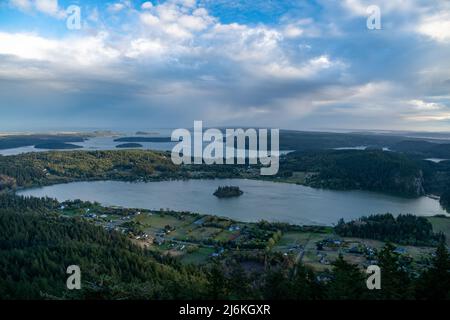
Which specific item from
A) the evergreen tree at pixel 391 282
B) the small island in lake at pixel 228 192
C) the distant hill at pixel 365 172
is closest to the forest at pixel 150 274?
the evergreen tree at pixel 391 282

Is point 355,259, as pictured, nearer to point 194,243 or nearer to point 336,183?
point 194,243

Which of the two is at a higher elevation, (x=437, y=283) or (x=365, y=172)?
(x=437, y=283)

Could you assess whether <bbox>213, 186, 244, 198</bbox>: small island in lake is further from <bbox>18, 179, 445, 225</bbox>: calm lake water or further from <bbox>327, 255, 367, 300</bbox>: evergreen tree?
<bbox>327, 255, 367, 300</bbox>: evergreen tree

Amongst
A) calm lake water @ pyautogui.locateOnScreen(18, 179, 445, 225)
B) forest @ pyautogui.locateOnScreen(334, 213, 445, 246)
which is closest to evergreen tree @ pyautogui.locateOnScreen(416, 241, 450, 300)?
forest @ pyautogui.locateOnScreen(334, 213, 445, 246)

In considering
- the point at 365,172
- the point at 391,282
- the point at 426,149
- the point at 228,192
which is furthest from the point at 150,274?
the point at 426,149

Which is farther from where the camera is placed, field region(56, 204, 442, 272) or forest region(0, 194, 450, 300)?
field region(56, 204, 442, 272)

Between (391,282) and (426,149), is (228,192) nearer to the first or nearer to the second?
(391,282)

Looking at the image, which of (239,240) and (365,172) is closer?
(239,240)

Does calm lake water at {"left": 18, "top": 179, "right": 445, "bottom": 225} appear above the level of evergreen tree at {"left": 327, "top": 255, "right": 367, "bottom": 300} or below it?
below
